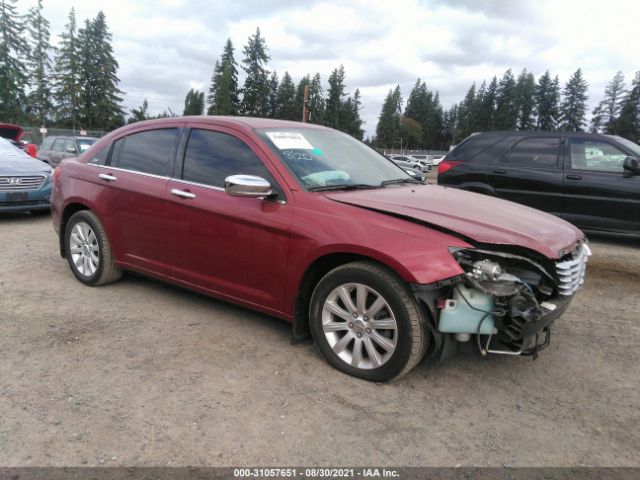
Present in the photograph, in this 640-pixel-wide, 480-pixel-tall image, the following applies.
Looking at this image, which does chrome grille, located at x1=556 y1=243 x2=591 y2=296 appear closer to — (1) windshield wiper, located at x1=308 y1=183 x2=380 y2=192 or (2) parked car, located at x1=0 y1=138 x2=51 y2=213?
(1) windshield wiper, located at x1=308 y1=183 x2=380 y2=192

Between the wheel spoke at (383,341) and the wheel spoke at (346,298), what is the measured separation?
7.8 inches

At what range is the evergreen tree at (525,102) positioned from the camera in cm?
10856

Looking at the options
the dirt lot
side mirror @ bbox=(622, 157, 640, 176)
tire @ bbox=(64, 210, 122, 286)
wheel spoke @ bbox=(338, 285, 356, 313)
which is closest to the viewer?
the dirt lot

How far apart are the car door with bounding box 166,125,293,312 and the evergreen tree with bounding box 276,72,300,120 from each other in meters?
93.7

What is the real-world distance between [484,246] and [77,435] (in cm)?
238

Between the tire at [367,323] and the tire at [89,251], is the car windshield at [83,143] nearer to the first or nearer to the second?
the tire at [89,251]

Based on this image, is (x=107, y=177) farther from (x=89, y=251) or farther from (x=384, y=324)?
(x=384, y=324)

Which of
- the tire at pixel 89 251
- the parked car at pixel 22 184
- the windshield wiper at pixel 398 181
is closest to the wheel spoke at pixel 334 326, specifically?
the windshield wiper at pixel 398 181

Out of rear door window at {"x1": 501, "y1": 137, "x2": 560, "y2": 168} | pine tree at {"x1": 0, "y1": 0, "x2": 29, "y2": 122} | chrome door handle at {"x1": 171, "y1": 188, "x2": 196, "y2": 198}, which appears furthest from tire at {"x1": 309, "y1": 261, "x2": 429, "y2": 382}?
pine tree at {"x1": 0, "y1": 0, "x2": 29, "y2": 122}

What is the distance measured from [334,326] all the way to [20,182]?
719cm

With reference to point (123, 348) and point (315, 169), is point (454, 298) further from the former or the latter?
point (123, 348)

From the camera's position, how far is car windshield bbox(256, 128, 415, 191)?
11.9 feet

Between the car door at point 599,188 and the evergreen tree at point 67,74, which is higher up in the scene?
the evergreen tree at point 67,74

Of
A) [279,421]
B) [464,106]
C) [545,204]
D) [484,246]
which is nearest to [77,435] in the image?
[279,421]
